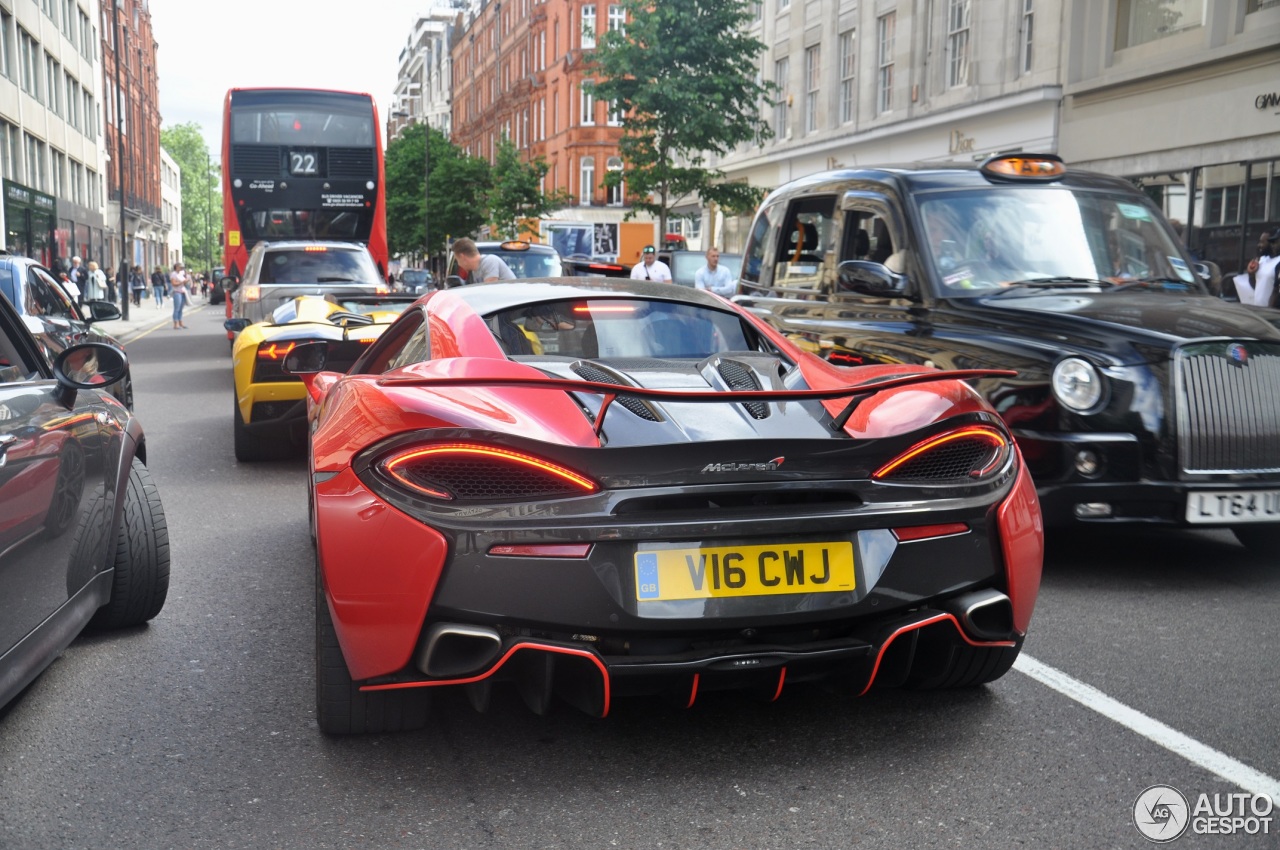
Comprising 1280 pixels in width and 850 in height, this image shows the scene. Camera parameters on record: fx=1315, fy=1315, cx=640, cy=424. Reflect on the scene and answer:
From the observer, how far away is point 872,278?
6672mm

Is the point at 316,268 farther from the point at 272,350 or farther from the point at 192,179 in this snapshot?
the point at 192,179

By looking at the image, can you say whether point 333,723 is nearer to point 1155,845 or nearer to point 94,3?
point 1155,845

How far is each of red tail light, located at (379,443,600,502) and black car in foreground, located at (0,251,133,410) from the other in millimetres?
5446

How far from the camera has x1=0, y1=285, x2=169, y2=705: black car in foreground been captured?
3.42 meters

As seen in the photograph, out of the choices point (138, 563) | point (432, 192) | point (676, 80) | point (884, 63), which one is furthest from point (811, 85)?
point (432, 192)

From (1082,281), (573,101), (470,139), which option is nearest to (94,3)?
(573,101)

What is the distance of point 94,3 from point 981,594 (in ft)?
217

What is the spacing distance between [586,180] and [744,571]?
64281 millimetres

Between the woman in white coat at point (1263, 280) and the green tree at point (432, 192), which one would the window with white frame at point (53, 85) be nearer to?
the green tree at point (432, 192)

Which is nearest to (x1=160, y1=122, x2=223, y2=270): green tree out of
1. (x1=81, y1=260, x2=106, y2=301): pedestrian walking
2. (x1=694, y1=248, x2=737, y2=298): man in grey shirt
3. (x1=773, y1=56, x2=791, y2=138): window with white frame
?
(x1=81, y1=260, x2=106, y2=301): pedestrian walking

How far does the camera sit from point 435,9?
125 meters

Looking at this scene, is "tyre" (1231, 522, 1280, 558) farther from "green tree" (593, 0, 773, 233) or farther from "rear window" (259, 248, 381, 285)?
"green tree" (593, 0, 773, 233)

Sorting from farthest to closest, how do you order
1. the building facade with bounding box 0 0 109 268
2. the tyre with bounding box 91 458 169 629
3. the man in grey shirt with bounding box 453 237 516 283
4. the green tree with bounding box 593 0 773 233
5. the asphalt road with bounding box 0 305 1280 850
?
the building facade with bounding box 0 0 109 268 < the green tree with bounding box 593 0 773 233 < the man in grey shirt with bounding box 453 237 516 283 < the tyre with bounding box 91 458 169 629 < the asphalt road with bounding box 0 305 1280 850

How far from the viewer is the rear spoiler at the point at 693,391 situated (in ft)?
10.2
